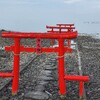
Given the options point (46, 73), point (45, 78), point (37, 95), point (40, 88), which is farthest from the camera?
point (46, 73)

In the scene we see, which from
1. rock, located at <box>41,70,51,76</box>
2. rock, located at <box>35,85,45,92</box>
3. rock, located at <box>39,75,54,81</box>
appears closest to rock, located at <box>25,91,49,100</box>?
rock, located at <box>35,85,45,92</box>

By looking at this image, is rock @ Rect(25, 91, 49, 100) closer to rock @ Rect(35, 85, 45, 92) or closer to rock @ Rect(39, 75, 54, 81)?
rock @ Rect(35, 85, 45, 92)

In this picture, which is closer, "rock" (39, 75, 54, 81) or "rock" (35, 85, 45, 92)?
"rock" (35, 85, 45, 92)

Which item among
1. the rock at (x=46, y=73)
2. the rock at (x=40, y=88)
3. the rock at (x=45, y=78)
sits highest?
the rock at (x=46, y=73)

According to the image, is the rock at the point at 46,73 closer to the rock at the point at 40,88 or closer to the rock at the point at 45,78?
the rock at the point at 45,78

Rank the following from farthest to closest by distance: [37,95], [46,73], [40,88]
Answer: [46,73] < [40,88] < [37,95]

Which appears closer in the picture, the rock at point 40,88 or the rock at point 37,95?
the rock at point 37,95

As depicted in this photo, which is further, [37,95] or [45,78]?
[45,78]

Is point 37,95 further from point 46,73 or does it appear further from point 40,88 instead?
point 46,73

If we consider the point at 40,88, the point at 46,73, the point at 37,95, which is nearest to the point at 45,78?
the point at 46,73

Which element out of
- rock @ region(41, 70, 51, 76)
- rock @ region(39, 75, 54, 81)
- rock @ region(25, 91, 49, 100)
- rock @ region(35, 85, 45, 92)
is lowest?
rock @ region(25, 91, 49, 100)

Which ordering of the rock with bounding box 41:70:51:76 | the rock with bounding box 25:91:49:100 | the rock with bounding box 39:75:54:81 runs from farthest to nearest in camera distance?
the rock with bounding box 41:70:51:76
the rock with bounding box 39:75:54:81
the rock with bounding box 25:91:49:100

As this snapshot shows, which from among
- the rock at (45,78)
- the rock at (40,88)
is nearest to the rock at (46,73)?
the rock at (45,78)

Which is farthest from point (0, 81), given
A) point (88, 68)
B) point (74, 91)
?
point (88, 68)
